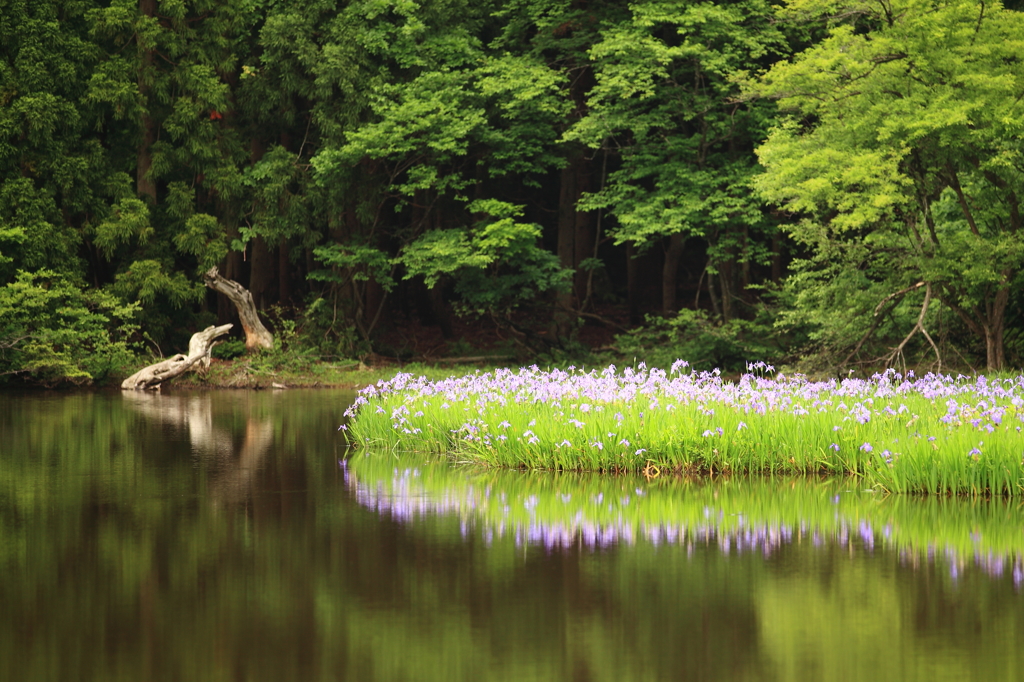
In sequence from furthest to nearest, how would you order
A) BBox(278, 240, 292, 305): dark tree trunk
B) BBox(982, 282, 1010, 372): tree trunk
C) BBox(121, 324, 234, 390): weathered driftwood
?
BBox(278, 240, 292, 305): dark tree trunk, BBox(121, 324, 234, 390): weathered driftwood, BBox(982, 282, 1010, 372): tree trunk

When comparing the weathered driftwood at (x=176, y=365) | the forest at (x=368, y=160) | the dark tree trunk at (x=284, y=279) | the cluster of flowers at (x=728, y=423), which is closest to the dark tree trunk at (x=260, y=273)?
the forest at (x=368, y=160)

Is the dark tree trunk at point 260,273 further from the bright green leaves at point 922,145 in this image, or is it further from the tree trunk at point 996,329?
the tree trunk at point 996,329

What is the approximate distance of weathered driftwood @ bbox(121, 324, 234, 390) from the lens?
22.9m

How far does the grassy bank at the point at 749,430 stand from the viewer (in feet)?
31.4

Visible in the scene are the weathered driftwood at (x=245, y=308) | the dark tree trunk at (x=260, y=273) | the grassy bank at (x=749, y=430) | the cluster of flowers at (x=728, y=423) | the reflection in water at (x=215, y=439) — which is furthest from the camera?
the dark tree trunk at (x=260, y=273)

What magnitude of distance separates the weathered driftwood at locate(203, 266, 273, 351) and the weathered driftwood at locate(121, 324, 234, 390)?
1962mm

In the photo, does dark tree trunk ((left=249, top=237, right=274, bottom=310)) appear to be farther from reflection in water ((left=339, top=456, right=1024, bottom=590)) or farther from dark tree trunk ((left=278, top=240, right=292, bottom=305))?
reflection in water ((left=339, top=456, right=1024, bottom=590))

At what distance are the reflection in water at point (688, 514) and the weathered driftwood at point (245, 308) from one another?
16.0 meters

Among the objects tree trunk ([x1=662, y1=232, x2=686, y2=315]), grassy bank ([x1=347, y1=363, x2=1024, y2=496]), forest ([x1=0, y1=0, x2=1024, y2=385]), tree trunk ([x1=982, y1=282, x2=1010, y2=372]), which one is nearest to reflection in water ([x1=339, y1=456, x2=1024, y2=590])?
grassy bank ([x1=347, y1=363, x2=1024, y2=496])

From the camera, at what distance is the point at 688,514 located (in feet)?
28.6

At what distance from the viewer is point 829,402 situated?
11.2 metres

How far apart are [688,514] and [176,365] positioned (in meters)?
16.8

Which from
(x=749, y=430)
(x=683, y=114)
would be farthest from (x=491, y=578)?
(x=683, y=114)

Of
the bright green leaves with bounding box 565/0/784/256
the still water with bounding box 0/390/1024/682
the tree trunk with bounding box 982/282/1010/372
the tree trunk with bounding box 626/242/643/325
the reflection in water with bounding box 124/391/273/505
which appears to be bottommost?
the still water with bounding box 0/390/1024/682
